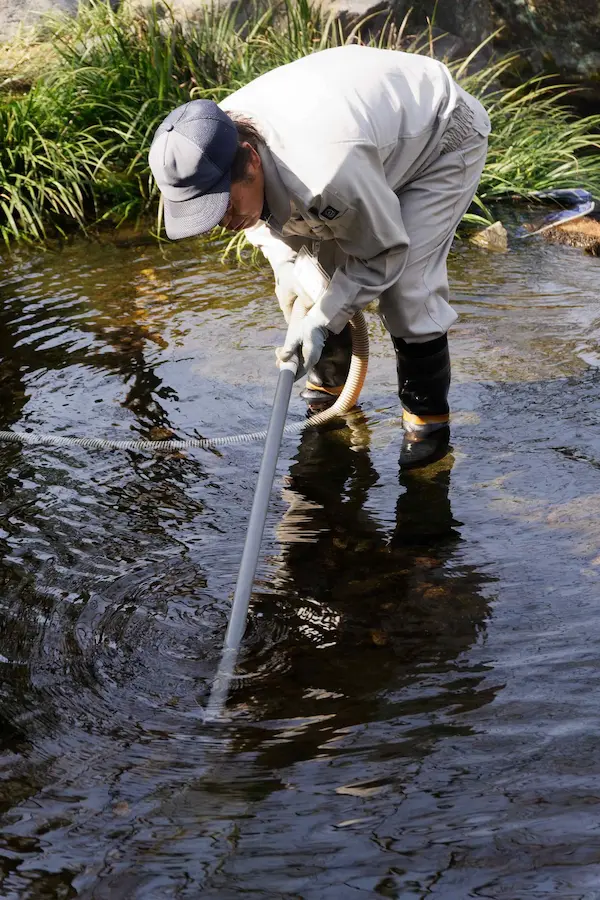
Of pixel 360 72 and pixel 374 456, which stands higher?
pixel 360 72

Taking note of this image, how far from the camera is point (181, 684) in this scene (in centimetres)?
249

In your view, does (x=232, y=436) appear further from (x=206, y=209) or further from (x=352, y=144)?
(x=352, y=144)

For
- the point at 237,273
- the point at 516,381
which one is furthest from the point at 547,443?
the point at 237,273

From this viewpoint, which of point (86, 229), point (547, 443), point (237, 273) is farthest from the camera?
point (86, 229)

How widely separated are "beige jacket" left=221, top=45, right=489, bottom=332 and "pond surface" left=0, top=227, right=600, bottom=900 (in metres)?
0.84

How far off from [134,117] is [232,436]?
152 inches

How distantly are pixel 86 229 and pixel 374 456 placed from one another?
3.60 m

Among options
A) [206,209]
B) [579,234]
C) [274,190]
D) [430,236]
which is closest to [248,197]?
[274,190]

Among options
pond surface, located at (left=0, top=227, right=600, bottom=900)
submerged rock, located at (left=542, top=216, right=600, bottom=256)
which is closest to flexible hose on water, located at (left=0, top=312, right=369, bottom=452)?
pond surface, located at (left=0, top=227, right=600, bottom=900)

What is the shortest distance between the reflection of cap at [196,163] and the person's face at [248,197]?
0.09 metres

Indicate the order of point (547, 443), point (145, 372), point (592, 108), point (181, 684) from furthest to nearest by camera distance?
1. point (592, 108)
2. point (145, 372)
3. point (547, 443)
4. point (181, 684)

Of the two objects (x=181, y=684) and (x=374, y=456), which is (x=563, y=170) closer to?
(x=374, y=456)

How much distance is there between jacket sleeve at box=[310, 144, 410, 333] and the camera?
9.04 feet

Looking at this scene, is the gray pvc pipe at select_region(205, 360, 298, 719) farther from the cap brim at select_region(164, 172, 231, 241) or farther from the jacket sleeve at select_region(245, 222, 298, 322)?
the jacket sleeve at select_region(245, 222, 298, 322)
